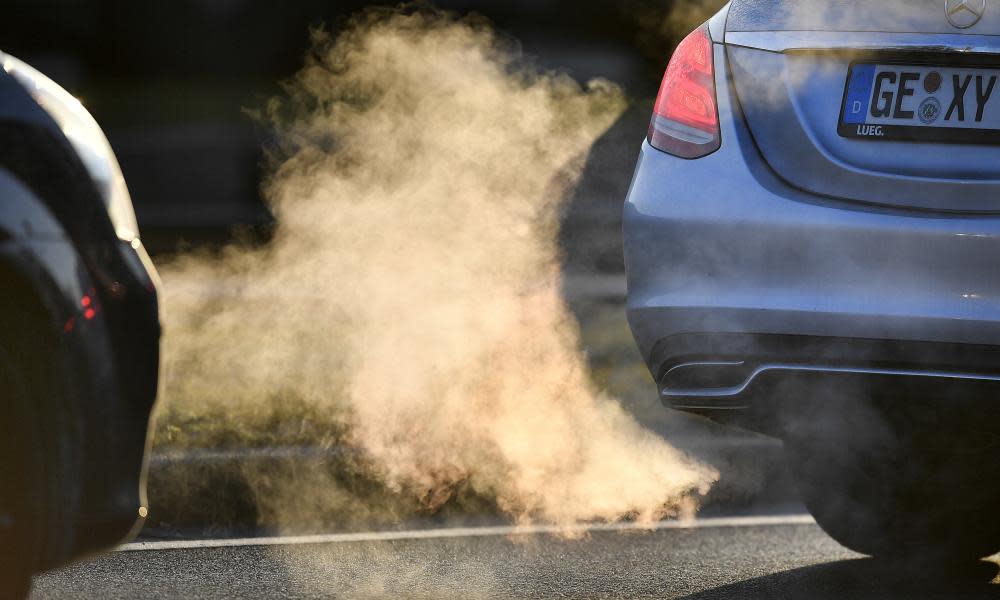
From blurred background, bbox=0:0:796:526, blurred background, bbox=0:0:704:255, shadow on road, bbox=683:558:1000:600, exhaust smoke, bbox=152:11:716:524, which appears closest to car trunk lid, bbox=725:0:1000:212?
shadow on road, bbox=683:558:1000:600

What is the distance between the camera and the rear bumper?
3701 millimetres

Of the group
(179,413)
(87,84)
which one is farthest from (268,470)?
(87,84)

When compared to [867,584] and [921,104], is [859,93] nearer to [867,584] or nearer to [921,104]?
[921,104]

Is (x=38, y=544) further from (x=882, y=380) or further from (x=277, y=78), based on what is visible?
(x=277, y=78)

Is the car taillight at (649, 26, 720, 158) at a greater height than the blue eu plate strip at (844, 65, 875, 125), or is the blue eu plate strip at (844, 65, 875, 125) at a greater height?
the blue eu plate strip at (844, 65, 875, 125)

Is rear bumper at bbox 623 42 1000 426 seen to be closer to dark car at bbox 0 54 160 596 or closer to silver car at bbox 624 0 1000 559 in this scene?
silver car at bbox 624 0 1000 559

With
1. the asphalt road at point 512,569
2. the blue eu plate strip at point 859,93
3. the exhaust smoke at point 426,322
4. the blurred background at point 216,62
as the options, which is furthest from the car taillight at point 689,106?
the blurred background at point 216,62

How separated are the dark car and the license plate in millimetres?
1689

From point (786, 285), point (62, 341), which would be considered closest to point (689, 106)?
point (786, 285)

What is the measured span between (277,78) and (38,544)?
79.4 feet

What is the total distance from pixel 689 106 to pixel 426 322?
2527 millimetres

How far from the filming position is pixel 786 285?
383cm

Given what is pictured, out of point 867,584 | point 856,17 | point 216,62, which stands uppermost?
point 856,17

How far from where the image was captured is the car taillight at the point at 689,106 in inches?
158
